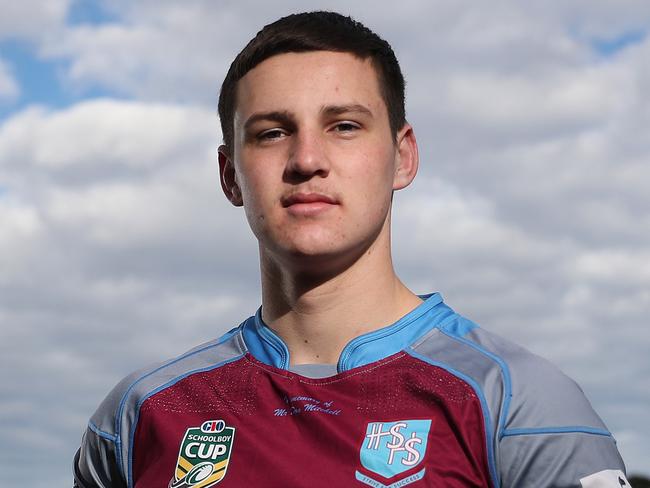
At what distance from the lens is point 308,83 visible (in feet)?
14.9

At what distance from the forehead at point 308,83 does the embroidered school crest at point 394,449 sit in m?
1.35

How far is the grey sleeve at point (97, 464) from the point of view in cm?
484

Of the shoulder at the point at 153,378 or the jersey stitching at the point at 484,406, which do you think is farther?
the shoulder at the point at 153,378

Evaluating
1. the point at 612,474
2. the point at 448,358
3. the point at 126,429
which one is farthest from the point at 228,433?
the point at 612,474

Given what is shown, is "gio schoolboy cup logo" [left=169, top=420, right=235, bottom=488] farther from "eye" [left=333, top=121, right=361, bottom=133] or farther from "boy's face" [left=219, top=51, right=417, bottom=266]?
"eye" [left=333, top=121, right=361, bottom=133]

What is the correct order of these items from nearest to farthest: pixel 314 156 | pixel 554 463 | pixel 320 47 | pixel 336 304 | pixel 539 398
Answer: pixel 554 463, pixel 539 398, pixel 314 156, pixel 336 304, pixel 320 47

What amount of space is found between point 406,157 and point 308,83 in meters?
0.66

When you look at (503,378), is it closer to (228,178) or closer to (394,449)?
(394,449)

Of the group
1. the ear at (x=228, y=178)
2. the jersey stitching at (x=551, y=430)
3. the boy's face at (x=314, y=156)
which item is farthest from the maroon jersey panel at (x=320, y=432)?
the ear at (x=228, y=178)

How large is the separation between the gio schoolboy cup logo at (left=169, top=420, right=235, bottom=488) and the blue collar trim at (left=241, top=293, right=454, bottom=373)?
1.28 feet

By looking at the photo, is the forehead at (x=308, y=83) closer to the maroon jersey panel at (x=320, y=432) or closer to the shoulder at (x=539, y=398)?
the maroon jersey panel at (x=320, y=432)

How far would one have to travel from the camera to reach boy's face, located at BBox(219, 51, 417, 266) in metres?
4.36

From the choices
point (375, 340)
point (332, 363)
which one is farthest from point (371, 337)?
point (332, 363)

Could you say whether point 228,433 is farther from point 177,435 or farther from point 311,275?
point 311,275
